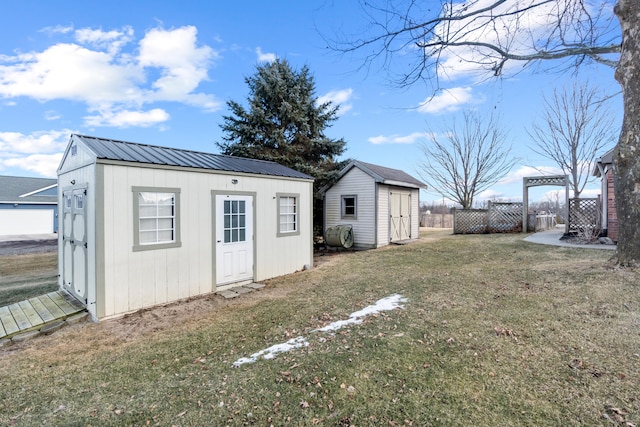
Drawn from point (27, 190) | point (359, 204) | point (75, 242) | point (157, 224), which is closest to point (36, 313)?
point (75, 242)

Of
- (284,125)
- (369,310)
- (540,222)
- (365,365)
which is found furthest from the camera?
(540,222)

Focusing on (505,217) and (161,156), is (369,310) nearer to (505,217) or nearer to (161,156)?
(161,156)

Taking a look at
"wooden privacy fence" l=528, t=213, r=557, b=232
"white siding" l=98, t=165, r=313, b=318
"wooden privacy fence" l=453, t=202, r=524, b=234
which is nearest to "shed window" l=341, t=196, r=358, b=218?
"white siding" l=98, t=165, r=313, b=318

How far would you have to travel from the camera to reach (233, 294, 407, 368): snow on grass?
3438 mm

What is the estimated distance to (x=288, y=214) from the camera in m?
8.23

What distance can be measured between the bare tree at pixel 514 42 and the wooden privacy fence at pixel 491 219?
1018cm

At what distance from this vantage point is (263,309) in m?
5.24

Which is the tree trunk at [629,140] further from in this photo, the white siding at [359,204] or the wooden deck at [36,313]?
the wooden deck at [36,313]

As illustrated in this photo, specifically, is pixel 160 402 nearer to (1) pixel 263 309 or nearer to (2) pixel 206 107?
(1) pixel 263 309

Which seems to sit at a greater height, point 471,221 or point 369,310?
point 471,221

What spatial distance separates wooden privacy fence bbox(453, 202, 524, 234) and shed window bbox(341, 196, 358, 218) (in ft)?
22.6

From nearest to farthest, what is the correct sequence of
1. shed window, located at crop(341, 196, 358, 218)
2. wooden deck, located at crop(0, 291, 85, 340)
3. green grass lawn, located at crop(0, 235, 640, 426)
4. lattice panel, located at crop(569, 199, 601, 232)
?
green grass lawn, located at crop(0, 235, 640, 426), wooden deck, located at crop(0, 291, 85, 340), lattice panel, located at crop(569, 199, 601, 232), shed window, located at crop(341, 196, 358, 218)

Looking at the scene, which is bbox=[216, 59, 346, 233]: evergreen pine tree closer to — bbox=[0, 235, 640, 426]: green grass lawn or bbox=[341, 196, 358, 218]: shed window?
bbox=[341, 196, 358, 218]: shed window

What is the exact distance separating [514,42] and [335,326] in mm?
6935
